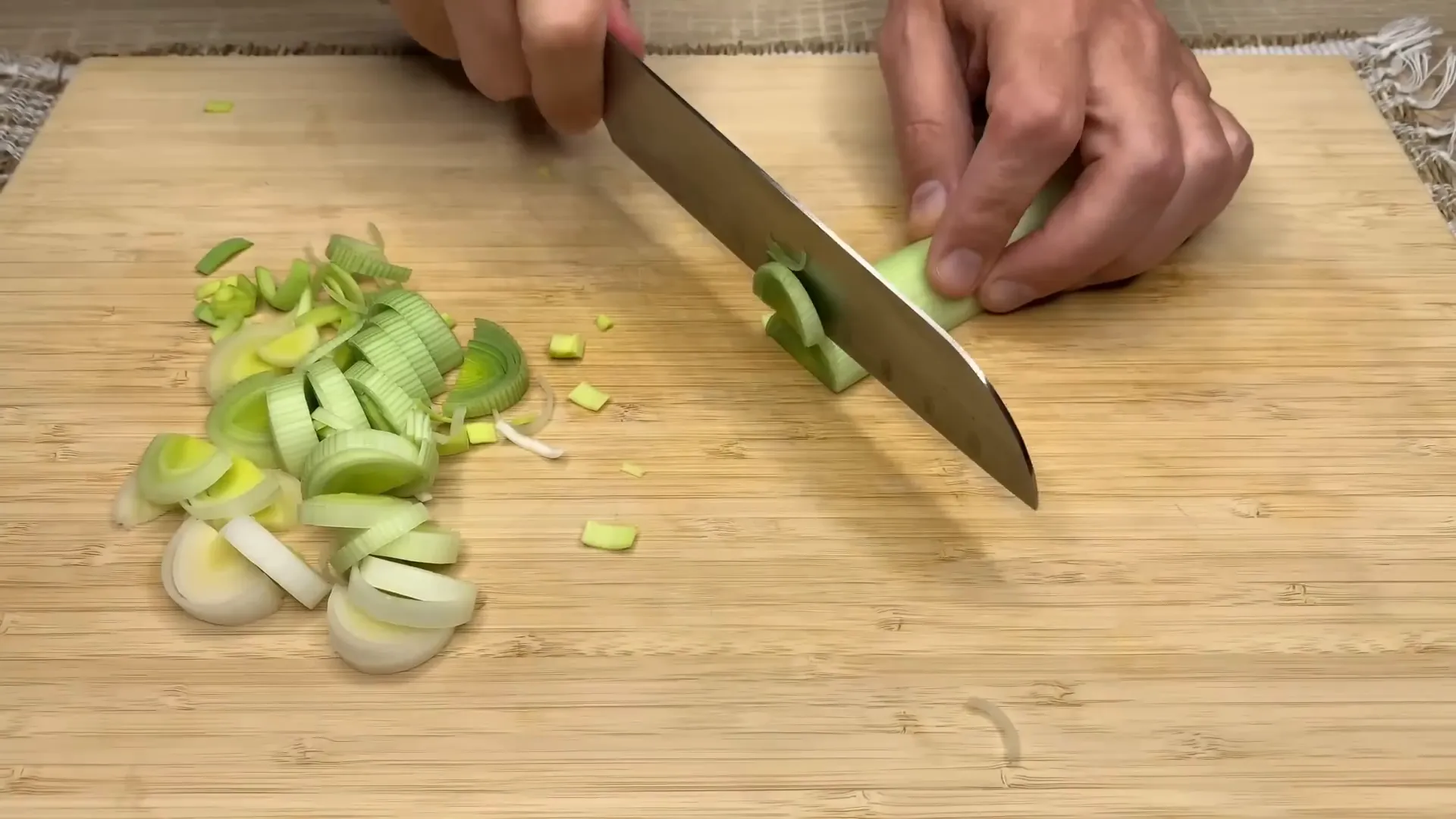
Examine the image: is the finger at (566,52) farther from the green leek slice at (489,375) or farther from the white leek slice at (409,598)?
the white leek slice at (409,598)

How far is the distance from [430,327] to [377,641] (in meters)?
0.37

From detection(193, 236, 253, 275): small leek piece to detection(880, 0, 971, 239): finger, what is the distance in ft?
2.58

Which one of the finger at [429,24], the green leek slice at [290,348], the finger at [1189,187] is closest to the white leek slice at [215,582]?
the green leek slice at [290,348]

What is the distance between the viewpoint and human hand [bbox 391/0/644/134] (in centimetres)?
115

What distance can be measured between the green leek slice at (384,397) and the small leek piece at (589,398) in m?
0.16

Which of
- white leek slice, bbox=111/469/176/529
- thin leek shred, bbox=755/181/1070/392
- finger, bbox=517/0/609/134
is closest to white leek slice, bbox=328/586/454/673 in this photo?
white leek slice, bbox=111/469/176/529

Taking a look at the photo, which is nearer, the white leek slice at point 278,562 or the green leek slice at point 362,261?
the white leek slice at point 278,562

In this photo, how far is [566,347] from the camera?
119 cm

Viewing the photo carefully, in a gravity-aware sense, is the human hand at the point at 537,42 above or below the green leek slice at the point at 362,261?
above

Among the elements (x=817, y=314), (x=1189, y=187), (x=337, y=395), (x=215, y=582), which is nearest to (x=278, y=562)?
(x=215, y=582)

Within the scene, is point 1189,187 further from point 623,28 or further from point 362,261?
point 362,261

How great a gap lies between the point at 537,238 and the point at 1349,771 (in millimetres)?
991

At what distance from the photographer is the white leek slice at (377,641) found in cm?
95

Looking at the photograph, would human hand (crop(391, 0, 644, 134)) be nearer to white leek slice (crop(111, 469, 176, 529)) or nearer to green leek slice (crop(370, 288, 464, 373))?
green leek slice (crop(370, 288, 464, 373))
